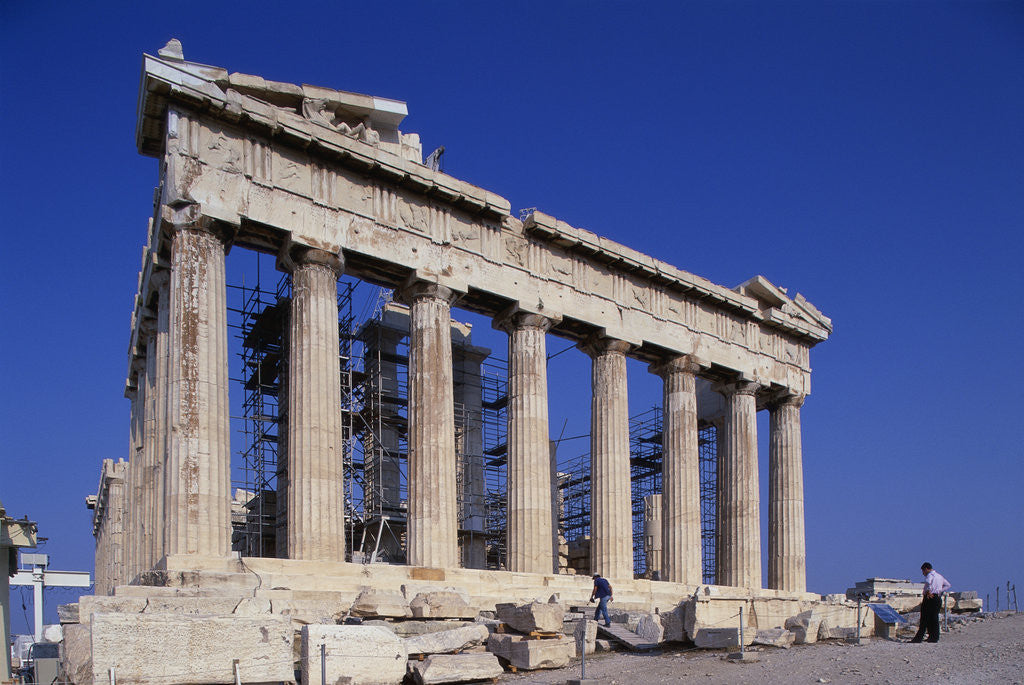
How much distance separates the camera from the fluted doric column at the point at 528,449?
82.3 ft

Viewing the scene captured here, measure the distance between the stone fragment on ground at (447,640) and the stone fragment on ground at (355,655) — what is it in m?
0.75

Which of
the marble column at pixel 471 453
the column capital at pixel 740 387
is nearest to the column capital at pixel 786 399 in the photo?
the column capital at pixel 740 387

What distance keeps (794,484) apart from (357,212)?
60.3 feet

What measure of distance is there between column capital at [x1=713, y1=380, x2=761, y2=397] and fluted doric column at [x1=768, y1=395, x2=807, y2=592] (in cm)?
213

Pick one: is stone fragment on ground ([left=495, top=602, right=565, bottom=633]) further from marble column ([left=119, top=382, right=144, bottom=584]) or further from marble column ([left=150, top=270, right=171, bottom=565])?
marble column ([left=119, top=382, right=144, bottom=584])

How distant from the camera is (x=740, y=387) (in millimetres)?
32312

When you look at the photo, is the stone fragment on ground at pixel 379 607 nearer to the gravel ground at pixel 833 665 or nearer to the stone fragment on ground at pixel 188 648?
the gravel ground at pixel 833 665

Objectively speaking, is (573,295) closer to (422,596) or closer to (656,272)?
(656,272)

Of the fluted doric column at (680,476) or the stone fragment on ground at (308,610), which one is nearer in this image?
the stone fragment on ground at (308,610)

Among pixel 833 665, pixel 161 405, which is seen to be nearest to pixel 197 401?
pixel 161 405

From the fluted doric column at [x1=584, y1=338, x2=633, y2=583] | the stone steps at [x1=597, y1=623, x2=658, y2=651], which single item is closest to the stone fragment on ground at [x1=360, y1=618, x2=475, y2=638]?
the stone steps at [x1=597, y1=623, x2=658, y2=651]

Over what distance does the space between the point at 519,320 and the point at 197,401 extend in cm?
941

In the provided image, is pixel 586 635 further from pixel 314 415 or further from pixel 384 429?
pixel 384 429

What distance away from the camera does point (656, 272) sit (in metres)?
29.3
